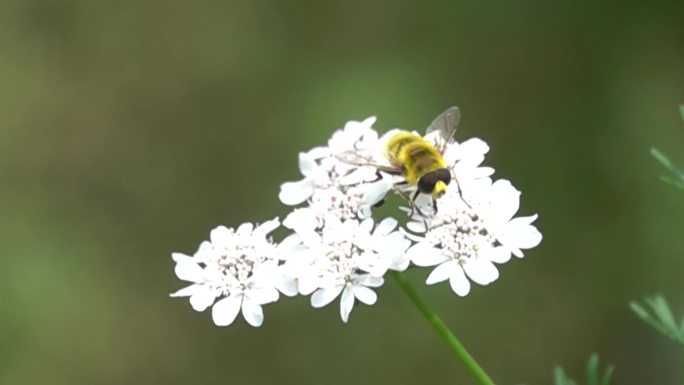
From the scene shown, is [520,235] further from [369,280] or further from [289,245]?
[289,245]

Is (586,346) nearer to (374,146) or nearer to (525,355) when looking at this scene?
(525,355)

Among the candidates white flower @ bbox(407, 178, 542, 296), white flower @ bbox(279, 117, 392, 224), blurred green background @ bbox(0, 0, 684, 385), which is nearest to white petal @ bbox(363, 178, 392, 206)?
white flower @ bbox(279, 117, 392, 224)

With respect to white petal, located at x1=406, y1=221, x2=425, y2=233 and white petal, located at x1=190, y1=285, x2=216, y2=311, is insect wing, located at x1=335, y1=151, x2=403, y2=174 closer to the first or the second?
white petal, located at x1=406, y1=221, x2=425, y2=233

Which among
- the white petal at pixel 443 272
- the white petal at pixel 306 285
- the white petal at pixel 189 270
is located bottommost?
the white petal at pixel 443 272

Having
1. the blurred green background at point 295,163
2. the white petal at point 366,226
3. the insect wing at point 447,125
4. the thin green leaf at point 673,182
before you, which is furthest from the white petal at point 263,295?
the blurred green background at point 295,163

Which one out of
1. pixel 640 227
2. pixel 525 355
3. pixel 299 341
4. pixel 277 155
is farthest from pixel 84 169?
pixel 640 227

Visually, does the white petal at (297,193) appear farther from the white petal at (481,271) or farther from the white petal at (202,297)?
the white petal at (481,271)
